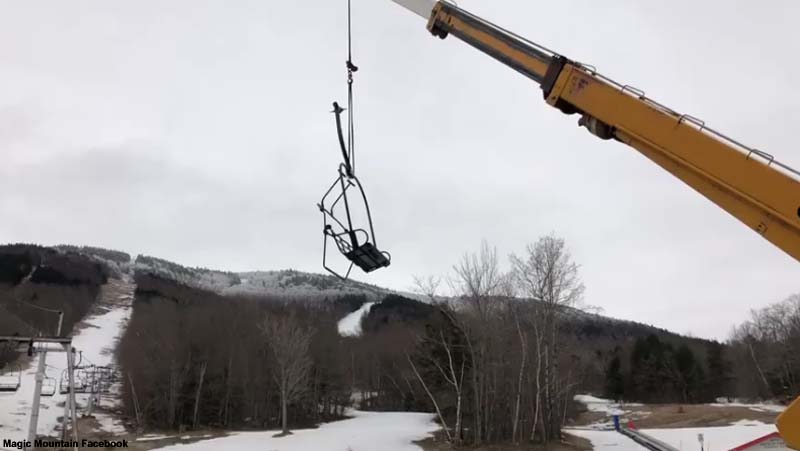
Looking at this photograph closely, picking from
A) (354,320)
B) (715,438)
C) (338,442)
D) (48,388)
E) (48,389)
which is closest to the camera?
(715,438)

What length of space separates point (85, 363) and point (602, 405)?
6438 cm

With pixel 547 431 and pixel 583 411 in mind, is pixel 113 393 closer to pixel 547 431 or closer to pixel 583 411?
pixel 547 431

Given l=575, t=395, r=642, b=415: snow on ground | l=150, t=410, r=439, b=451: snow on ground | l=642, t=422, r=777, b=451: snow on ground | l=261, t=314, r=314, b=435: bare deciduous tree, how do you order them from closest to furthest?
l=642, t=422, r=777, b=451: snow on ground → l=150, t=410, r=439, b=451: snow on ground → l=261, t=314, r=314, b=435: bare deciduous tree → l=575, t=395, r=642, b=415: snow on ground

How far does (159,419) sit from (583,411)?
45.3 m

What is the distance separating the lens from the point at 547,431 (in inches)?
1298

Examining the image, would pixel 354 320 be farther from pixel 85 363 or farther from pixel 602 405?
pixel 85 363

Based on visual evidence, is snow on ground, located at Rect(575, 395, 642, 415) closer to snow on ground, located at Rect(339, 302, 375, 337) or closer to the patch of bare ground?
the patch of bare ground

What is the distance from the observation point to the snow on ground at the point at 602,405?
214 ft

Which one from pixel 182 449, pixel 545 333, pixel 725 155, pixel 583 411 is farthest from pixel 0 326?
pixel 725 155

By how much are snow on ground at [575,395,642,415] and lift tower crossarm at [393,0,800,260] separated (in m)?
60.9

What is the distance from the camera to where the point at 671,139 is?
7336 millimetres

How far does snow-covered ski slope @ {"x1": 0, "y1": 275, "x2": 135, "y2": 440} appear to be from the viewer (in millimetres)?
35781

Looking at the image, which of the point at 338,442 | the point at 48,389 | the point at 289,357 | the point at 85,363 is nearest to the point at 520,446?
the point at 338,442

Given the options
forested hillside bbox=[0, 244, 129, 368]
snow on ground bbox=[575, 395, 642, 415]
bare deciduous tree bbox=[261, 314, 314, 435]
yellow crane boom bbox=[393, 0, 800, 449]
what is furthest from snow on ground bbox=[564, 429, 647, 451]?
forested hillside bbox=[0, 244, 129, 368]
